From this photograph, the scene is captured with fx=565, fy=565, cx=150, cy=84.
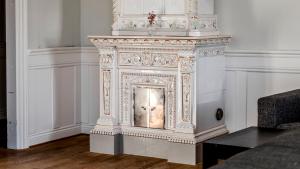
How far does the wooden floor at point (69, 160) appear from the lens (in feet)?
14.9

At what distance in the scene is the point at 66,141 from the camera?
5.53m

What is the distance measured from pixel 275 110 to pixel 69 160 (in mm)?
1830

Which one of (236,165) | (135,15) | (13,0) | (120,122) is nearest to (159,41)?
(135,15)

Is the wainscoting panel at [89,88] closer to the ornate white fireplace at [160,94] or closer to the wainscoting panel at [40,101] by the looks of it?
the wainscoting panel at [40,101]

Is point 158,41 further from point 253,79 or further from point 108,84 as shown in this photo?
point 253,79

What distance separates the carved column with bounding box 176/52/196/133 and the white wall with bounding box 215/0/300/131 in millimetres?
594

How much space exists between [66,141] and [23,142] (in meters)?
0.50

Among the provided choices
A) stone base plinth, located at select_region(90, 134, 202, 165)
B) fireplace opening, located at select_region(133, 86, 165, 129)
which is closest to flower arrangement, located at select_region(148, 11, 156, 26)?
fireplace opening, located at select_region(133, 86, 165, 129)

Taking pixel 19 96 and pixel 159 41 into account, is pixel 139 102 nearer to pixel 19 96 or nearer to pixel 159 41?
pixel 159 41

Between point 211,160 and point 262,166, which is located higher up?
point 262,166

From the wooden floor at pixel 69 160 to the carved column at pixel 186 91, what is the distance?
13.1 inches

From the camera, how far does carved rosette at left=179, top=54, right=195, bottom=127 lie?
4492 mm

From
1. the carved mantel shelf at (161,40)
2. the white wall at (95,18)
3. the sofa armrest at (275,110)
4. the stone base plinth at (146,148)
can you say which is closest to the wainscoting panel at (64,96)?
the white wall at (95,18)

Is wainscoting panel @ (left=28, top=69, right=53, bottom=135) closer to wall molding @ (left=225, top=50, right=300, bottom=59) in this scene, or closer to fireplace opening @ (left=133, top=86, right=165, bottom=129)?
fireplace opening @ (left=133, top=86, right=165, bottom=129)
